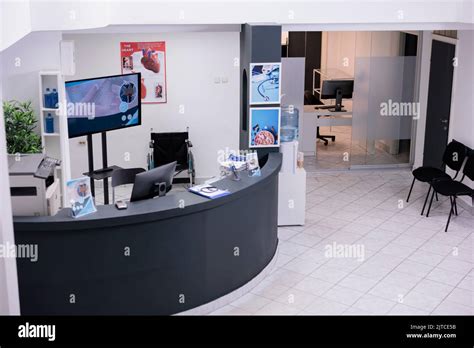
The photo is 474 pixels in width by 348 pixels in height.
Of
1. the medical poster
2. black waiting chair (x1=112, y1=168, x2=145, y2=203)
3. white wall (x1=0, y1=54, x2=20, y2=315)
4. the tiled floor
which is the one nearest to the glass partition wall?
the tiled floor

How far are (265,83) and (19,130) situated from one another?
9.37ft

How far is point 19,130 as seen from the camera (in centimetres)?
761

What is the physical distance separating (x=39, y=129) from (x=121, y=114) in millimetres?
1047

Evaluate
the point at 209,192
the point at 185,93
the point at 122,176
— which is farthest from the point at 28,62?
the point at 209,192

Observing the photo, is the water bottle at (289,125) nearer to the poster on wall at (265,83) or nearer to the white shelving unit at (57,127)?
the poster on wall at (265,83)

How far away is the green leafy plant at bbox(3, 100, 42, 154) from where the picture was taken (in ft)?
24.6

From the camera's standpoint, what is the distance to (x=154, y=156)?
9.94m

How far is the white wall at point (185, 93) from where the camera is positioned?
973 centimetres

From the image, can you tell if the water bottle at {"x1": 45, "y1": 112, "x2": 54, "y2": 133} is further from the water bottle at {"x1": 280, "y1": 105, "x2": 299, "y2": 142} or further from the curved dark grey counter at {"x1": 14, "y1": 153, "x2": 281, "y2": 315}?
the water bottle at {"x1": 280, "y1": 105, "x2": 299, "y2": 142}

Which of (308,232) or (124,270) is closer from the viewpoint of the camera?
(124,270)

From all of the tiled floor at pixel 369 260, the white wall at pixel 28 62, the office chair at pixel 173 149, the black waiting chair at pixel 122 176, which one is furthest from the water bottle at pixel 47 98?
the tiled floor at pixel 369 260

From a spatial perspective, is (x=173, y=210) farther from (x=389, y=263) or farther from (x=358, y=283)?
(x=389, y=263)

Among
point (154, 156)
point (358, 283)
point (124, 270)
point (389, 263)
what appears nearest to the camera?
point (124, 270)
